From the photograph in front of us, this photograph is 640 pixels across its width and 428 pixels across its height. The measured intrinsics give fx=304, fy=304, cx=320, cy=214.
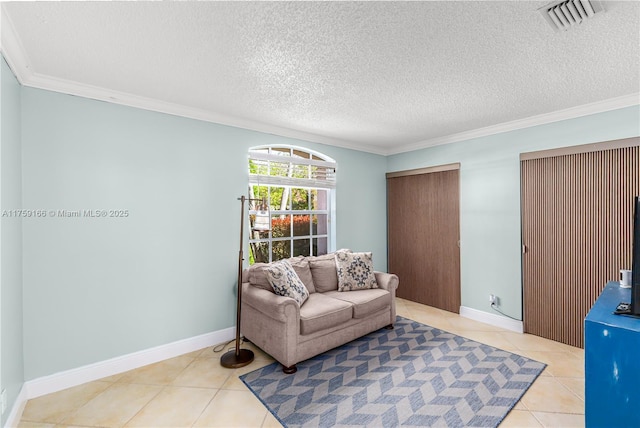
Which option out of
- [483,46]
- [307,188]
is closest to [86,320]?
[307,188]

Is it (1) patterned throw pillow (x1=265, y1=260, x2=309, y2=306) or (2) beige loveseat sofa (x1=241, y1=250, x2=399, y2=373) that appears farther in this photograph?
(1) patterned throw pillow (x1=265, y1=260, x2=309, y2=306)

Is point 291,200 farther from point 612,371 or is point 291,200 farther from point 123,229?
point 612,371

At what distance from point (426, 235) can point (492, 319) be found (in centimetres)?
136

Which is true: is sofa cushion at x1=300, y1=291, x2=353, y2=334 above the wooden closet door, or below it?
below

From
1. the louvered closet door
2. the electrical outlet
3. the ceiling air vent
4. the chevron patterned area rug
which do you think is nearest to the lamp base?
the chevron patterned area rug

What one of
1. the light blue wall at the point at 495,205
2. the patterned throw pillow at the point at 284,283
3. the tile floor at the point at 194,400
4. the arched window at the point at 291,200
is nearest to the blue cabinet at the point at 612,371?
the tile floor at the point at 194,400

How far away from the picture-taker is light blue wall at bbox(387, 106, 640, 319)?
3.42 meters

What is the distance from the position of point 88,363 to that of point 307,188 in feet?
9.52

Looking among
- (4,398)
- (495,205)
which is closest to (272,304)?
(4,398)

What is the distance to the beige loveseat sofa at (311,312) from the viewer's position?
2.67m

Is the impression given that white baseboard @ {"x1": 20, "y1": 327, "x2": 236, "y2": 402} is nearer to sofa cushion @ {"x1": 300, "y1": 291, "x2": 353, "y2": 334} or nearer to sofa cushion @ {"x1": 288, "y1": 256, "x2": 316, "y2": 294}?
sofa cushion @ {"x1": 288, "y1": 256, "x2": 316, "y2": 294}

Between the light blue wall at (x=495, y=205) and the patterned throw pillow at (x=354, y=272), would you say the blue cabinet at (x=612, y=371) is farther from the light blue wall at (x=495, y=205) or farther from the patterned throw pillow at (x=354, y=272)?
the patterned throw pillow at (x=354, y=272)

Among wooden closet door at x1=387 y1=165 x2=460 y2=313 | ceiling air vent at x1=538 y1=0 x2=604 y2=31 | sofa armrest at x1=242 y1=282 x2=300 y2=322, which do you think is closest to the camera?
ceiling air vent at x1=538 y1=0 x2=604 y2=31

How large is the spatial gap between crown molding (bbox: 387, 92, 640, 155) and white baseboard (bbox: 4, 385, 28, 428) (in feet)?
16.1
